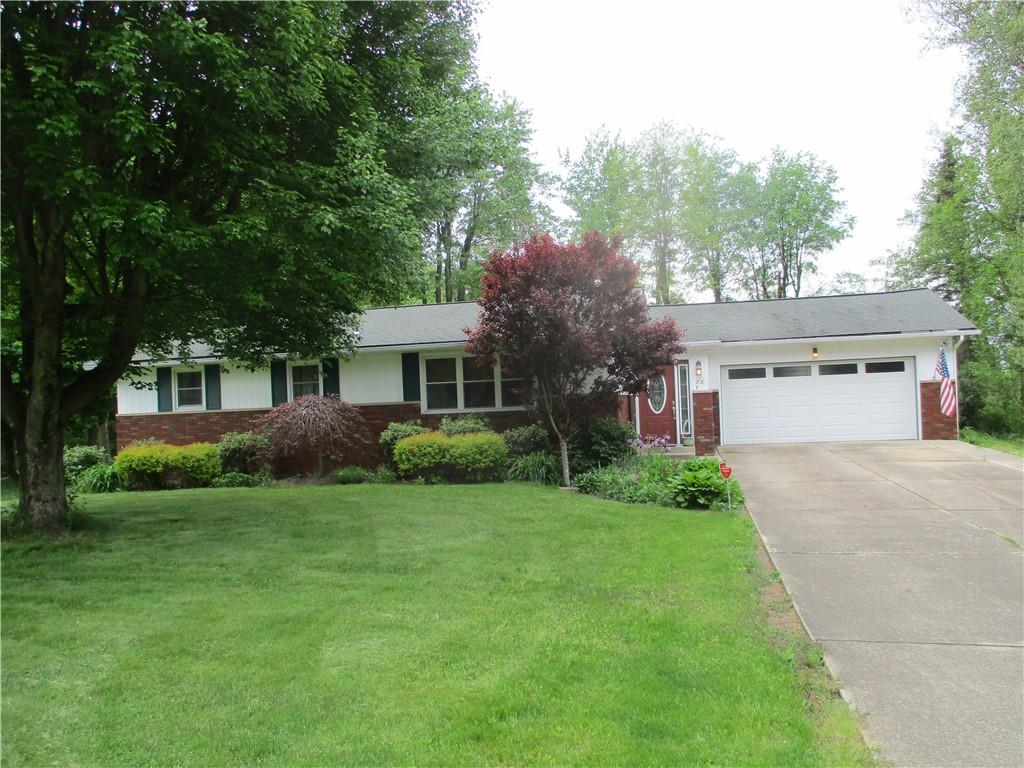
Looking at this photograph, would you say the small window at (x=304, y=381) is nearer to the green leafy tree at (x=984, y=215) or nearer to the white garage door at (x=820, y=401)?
the white garage door at (x=820, y=401)

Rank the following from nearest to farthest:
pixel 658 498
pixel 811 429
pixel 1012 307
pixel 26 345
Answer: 1. pixel 26 345
2. pixel 658 498
3. pixel 811 429
4. pixel 1012 307

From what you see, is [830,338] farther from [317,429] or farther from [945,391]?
[317,429]

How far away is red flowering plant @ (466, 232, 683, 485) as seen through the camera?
36.3 ft

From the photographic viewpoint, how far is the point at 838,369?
1639 cm

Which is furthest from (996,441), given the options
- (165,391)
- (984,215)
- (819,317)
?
(165,391)

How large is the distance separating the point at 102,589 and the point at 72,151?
4047 millimetres

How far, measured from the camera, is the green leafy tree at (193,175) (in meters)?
6.04

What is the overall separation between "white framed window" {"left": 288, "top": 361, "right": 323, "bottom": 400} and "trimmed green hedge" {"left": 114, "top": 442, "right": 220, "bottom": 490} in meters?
2.24

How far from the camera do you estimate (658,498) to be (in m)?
9.80

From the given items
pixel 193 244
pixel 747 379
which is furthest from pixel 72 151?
pixel 747 379

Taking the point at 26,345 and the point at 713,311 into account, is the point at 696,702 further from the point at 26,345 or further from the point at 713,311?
the point at 713,311

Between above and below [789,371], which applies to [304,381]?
above

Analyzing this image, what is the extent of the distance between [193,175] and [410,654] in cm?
653

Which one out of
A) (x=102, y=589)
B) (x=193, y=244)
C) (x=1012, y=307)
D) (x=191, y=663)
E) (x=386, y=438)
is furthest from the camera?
(x=1012, y=307)
